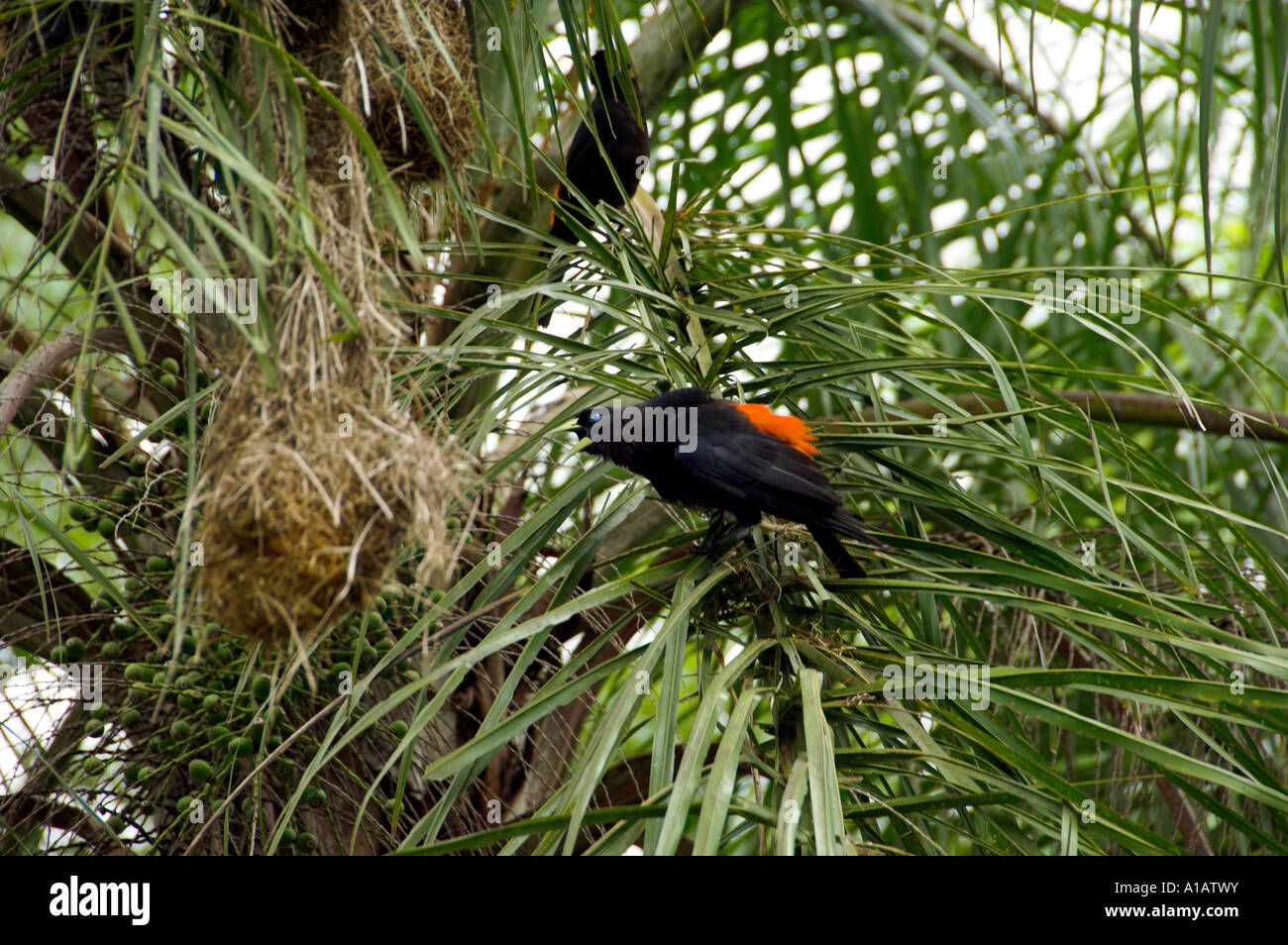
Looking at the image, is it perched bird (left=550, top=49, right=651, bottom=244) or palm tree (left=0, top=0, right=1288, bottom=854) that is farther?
perched bird (left=550, top=49, right=651, bottom=244)

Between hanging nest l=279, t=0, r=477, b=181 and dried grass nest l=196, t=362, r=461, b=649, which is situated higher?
hanging nest l=279, t=0, r=477, b=181

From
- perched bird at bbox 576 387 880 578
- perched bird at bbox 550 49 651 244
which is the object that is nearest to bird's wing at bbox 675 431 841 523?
perched bird at bbox 576 387 880 578

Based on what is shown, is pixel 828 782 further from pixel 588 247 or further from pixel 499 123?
pixel 499 123

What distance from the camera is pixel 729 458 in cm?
224

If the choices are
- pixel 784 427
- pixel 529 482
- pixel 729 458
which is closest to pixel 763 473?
pixel 729 458

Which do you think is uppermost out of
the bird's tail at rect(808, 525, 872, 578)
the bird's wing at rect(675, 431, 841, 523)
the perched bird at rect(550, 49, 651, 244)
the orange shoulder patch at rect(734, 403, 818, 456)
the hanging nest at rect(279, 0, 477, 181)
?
the perched bird at rect(550, 49, 651, 244)

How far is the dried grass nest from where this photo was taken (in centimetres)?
136

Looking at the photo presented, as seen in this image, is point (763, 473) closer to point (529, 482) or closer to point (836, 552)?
point (836, 552)

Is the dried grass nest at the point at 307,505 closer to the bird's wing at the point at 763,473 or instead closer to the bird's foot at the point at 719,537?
the bird's foot at the point at 719,537

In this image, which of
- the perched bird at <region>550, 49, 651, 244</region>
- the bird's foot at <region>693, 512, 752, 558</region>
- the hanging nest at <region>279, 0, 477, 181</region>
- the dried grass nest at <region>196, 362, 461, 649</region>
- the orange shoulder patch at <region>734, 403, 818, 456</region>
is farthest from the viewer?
the perched bird at <region>550, 49, 651, 244</region>

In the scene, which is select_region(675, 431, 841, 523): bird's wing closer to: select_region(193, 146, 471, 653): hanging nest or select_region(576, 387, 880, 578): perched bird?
select_region(576, 387, 880, 578): perched bird

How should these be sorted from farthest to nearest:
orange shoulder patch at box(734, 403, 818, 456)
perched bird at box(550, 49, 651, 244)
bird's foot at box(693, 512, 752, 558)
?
perched bird at box(550, 49, 651, 244)
orange shoulder patch at box(734, 403, 818, 456)
bird's foot at box(693, 512, 752, 558)

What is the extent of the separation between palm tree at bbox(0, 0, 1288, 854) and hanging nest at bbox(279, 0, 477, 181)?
0.01m

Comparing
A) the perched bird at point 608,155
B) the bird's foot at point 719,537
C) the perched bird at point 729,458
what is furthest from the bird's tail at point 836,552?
the perched bird at point 608,155
